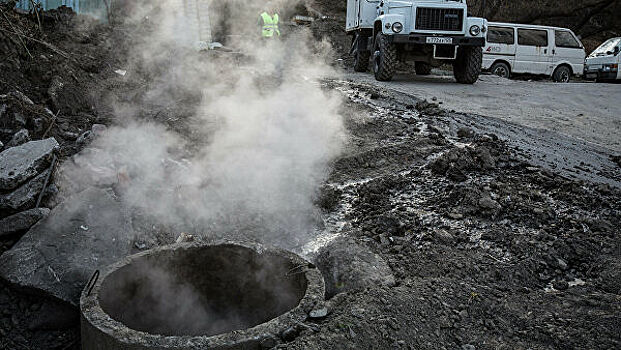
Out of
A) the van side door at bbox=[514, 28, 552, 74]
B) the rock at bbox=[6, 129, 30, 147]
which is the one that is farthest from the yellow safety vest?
the rock at bbox=[6, 129, 30, 147]

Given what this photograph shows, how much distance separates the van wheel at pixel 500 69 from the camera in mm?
13609

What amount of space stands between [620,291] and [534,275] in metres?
0.50

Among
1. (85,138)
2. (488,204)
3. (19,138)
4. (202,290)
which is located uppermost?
(19,138)

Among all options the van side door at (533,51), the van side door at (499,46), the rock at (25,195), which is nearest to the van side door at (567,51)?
the van side door at (533,51)

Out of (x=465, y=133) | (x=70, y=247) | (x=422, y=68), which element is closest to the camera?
(x=70, y=247)

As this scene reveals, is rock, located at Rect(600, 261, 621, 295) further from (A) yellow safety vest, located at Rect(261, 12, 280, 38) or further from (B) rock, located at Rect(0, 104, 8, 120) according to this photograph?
(A) yellow safety vest, located at Rect(261, 12, 280, 38)

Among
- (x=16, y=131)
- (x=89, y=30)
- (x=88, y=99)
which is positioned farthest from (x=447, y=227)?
(x=89, y=30)

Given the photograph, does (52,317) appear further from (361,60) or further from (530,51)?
(530,51)

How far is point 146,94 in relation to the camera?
7234mm

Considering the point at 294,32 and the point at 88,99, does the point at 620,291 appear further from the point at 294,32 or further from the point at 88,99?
the point at 294,32

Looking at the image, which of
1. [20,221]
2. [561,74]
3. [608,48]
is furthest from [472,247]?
[608,48]

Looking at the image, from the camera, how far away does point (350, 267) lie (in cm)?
366

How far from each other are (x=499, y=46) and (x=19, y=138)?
39.7ft

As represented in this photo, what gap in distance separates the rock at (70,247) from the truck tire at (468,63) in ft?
27.6
